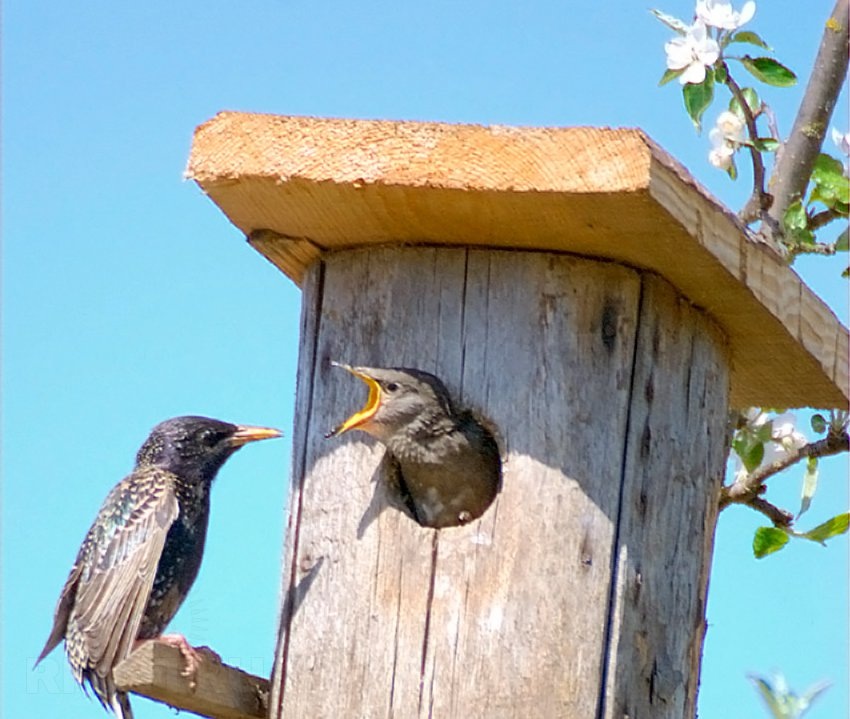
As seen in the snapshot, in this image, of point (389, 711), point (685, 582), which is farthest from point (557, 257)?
point (389, 711)

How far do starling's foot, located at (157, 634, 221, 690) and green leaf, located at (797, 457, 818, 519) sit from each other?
5.19 ft

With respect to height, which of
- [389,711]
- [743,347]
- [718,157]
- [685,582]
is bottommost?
[389,711]

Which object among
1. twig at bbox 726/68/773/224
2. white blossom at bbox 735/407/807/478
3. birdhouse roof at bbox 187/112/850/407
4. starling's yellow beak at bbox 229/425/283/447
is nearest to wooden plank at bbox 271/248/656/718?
birdhouse roof at bbox 187/112/850/407

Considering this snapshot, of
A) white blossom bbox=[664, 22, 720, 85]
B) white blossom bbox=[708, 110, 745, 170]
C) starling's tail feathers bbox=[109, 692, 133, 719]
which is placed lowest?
starling's tail feathers bbox=[109, 692, 133, 719]

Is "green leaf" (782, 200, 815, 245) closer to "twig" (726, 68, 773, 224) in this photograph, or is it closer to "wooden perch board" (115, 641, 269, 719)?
"twig" (726, 68, 773, 224)

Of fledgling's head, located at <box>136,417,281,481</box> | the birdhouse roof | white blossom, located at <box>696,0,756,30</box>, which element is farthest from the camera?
fledgling's head, located at <box>136,417,281,481</box>

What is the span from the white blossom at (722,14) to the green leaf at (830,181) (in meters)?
0.39

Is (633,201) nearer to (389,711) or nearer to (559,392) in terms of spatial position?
(559,392)

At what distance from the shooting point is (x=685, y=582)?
130 inches

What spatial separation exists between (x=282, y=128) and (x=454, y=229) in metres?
0.42

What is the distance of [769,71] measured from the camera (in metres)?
3.73

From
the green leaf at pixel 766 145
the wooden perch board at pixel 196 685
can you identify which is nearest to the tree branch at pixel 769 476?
the green leaf at pixel 766 145

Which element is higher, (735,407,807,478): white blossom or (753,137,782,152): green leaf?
(753,137,782,152): green leaf

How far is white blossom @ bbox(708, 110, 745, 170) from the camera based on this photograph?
3.81 metres
